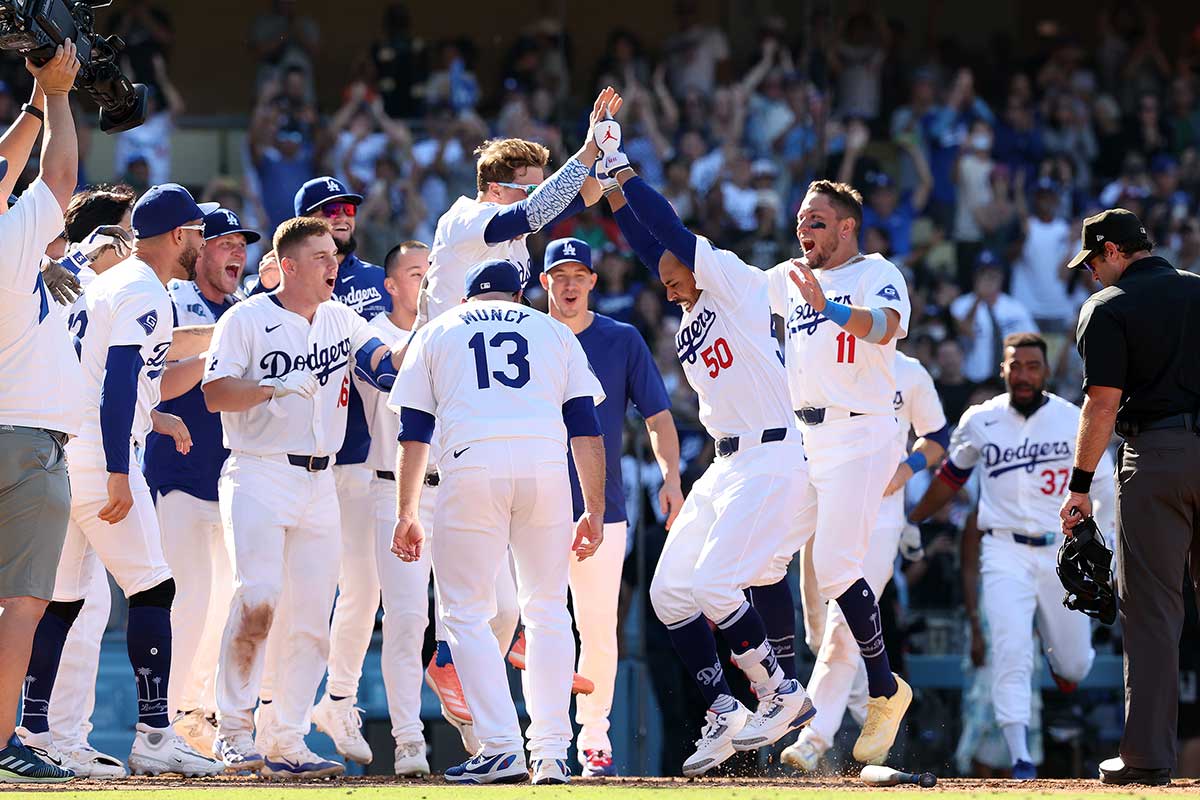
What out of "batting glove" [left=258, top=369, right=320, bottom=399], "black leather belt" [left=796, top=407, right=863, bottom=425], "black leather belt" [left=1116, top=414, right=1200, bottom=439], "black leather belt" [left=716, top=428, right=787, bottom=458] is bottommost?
"black leather belt" [left=716, top=428, right=787, bottom=458]

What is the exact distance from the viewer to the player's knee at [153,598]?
6.73 metres

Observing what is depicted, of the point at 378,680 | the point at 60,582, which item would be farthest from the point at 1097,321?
the point at 378,680

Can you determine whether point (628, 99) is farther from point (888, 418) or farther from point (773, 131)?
point (888, 418)

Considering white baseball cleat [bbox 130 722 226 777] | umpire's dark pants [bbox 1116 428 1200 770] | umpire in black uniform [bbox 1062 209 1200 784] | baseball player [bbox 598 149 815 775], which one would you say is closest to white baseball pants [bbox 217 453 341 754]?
white baseball cleat [bbox 130 722 226 777]

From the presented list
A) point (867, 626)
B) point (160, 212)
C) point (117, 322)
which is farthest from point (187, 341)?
point (867, 626)

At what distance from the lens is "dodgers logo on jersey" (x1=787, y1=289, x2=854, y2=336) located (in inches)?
287

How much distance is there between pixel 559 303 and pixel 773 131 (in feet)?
27.2

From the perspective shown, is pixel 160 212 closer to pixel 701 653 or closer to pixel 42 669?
pixel 42 669

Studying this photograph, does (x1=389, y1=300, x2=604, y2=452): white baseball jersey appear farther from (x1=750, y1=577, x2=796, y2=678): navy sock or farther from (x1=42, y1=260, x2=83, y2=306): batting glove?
(x1=750, y1=577, x2=796, y2=678): navy sock

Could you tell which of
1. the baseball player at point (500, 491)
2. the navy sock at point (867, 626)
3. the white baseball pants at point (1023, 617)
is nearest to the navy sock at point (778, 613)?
the navy sock at point (867, 626)

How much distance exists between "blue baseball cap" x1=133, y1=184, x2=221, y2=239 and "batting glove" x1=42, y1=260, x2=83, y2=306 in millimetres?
381

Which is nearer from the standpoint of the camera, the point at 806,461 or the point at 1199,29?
the point at 806,461

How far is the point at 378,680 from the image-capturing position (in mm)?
9922

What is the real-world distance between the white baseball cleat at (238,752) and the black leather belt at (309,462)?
1116 millimetres
